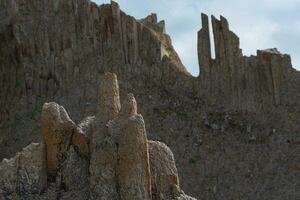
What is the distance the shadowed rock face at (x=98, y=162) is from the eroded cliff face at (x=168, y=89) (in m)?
24.6

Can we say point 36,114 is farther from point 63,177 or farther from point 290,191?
point 63,177

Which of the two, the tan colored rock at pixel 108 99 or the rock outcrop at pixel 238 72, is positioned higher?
the rock outcrop at pixel 238 72

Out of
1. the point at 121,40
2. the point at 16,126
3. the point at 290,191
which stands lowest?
the point at 290,191

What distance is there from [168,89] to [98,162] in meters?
32.2

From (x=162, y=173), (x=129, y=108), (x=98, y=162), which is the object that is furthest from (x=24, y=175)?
(x=162, y=173)

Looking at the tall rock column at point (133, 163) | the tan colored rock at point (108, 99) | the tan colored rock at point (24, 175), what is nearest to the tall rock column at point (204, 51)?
the tan colored rock at point (108, 99)

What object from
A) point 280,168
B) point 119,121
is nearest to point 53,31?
point 280,168

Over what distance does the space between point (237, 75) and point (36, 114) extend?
412 inches

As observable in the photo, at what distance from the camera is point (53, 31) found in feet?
168

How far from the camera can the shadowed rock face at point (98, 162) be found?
15.2 m

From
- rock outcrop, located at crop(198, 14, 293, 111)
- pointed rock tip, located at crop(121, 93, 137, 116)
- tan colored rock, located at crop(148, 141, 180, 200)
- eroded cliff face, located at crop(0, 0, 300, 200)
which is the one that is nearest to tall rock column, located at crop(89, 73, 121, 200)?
pointed rock tip, located at crop(121, 93, 137, 116)

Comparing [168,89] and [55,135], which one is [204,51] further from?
[55,135]

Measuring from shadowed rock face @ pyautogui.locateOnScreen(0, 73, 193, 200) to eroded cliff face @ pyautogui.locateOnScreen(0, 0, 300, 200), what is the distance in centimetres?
2460

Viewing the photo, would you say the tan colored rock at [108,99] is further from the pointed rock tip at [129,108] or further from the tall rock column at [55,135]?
the tall rock column at [55,135]
